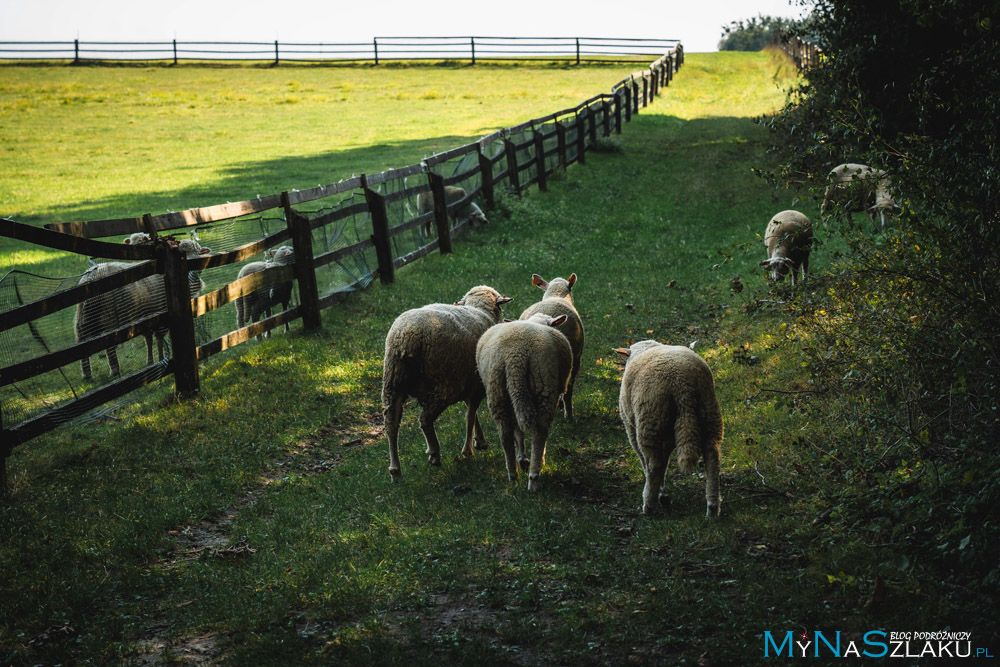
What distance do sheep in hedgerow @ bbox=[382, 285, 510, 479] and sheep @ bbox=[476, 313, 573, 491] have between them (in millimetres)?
386

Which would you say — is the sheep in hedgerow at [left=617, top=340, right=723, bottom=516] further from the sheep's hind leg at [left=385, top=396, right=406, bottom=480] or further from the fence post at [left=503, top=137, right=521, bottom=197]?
the fence post at [left=503, top=137, right=521, bottom=197]

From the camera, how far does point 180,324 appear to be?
Answer: 7.39 meters

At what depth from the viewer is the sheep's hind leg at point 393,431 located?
5941mm

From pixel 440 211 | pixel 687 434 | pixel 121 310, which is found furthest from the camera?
pixel 440 211

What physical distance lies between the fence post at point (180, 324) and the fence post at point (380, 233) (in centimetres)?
406

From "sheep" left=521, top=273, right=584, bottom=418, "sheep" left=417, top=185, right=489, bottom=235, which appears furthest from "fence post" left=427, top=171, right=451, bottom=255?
"sheep" left=521, top=273, right=584, bottom=418

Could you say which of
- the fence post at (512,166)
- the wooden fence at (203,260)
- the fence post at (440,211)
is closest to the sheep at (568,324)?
the wooden fence at (203,260)

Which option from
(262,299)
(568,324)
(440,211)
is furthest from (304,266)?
(440,211)

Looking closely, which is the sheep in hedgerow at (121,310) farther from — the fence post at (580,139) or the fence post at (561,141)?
the fence post at (580,139)

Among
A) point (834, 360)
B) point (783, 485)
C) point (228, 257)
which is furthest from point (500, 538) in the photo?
point (228, 257)

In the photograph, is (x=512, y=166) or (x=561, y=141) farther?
(x=561, y=141)

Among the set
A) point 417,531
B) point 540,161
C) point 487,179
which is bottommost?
point 417,531

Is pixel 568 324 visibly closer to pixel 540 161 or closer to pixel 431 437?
pixel 431 437

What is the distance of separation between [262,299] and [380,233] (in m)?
2.30
